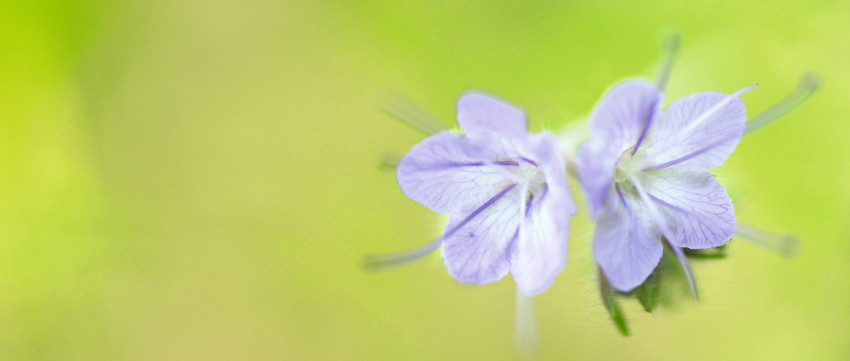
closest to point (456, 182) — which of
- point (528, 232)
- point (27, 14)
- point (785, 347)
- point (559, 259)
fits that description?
point (528, 232)

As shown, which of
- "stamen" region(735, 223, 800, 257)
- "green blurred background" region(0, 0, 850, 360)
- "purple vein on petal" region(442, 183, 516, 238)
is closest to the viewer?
"stamen" region(735, 223, 800, 257)

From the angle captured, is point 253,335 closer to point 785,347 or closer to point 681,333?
point 681,333

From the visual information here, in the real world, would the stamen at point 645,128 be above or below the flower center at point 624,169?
above

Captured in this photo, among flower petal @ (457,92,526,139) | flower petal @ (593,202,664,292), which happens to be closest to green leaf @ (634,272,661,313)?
flower petal @ (593,202,664,292)

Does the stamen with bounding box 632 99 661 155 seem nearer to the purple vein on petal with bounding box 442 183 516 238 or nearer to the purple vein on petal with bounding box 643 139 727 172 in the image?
the purple vein on petal with bounding box 643 139 727 172

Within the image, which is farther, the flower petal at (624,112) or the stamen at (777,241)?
the stamen at (777,241)

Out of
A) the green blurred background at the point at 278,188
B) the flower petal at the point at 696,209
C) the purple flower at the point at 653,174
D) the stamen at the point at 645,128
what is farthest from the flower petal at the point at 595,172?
the green blurred background at the point at 278,188

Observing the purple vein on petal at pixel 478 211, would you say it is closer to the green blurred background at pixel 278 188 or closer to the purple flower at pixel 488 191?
the purple flower at pixel 488 191

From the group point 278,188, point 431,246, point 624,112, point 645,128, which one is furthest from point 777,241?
point 278,188
